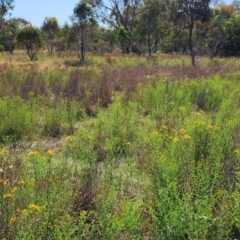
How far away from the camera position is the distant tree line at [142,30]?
19125 mm

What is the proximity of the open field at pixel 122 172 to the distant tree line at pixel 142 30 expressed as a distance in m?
11.6

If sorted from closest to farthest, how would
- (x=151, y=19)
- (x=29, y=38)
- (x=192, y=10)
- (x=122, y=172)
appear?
(x=122, y=172)
(x=192, y=10)
(x=29, y=38)
(x=151, y=19)

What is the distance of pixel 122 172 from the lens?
3.57 meters

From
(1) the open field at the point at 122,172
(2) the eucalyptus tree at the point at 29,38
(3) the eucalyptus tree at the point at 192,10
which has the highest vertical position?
(3) the eucalyptus tree at the point at 192,10

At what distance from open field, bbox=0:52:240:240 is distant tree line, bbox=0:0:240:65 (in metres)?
11.6

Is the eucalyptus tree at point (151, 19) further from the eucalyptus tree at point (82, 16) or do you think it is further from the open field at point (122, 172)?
the open field at point (122, 172)

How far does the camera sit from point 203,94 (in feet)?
22.9

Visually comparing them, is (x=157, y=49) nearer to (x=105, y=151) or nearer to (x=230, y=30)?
(x=230, y=30)

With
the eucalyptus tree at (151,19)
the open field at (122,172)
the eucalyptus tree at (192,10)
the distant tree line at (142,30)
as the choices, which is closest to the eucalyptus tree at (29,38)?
the distant tree line at (142,30)

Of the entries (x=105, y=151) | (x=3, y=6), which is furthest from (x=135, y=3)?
(x=105, y=151)

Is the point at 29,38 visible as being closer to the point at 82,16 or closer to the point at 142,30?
the point at 82,16

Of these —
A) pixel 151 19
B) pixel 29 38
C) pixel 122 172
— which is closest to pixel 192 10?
pixel 151 19

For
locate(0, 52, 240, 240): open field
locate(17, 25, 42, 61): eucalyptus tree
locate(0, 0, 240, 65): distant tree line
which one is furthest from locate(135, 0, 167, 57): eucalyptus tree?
locate(0, 52, 240, 240): open field

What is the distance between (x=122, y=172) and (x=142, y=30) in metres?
21.2
